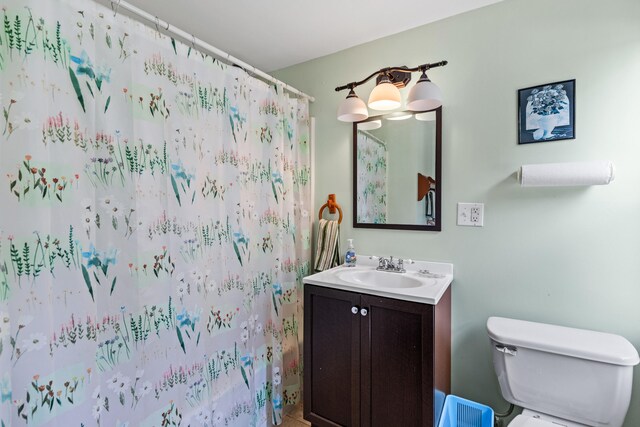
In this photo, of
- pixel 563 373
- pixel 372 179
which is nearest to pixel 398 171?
pixel 372 179

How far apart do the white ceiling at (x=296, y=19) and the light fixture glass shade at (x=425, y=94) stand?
1.32 ft

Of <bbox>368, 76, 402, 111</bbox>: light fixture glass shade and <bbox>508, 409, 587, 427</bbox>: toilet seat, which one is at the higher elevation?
<bbox>368, 76, 402, 111</bbox>: light fixture glass shade

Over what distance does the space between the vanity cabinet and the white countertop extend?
34 mm

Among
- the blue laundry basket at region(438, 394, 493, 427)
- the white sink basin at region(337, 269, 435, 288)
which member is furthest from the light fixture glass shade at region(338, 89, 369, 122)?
the blue laundry basket at region(438, 394, 493, 427)

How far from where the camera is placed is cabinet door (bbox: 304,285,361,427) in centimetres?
148

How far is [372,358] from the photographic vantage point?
1431 millimetres

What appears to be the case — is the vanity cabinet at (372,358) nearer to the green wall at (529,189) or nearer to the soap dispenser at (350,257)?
the green wall at (529,189)

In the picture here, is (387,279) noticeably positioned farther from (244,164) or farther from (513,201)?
(244,164)

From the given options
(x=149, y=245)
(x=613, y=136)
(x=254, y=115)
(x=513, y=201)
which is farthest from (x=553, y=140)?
(x=149, y=245)

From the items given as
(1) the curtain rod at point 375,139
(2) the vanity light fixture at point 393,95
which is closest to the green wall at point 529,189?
(2) the vanity light fixture at point 393,95

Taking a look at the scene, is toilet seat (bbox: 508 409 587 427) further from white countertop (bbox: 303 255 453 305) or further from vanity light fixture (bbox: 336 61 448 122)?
vanity light fixture (bbox: 336 61 448 122)

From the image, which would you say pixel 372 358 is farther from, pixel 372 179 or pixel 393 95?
pixel 393 95

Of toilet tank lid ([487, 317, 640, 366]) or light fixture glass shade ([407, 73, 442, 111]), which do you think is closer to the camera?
toilet tank lid ([487, 317, 640, 366])

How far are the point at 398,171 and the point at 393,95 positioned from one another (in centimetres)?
45
